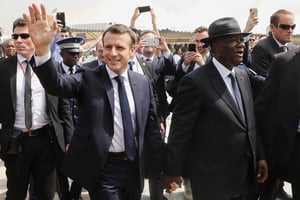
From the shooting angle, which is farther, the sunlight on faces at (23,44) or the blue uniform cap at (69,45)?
the blue uniform cap at (69,45)

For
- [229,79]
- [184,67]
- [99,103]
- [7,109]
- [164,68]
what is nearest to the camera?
[99,103]

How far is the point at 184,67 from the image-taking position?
4449mm

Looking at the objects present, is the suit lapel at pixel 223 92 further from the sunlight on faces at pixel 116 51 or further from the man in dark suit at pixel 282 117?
the sunlight on faces at pixel 116 51

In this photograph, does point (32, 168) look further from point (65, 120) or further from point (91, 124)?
point (91, 124)

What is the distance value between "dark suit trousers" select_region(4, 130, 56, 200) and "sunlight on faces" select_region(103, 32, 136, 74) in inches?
49.0

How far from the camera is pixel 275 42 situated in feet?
15.3

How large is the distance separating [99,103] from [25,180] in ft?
4.49

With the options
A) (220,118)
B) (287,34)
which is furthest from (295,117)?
(287,34)

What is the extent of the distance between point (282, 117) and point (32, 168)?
2372mm

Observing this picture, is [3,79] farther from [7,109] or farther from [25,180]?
[25,180]

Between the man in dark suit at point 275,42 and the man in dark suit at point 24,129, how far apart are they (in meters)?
2.48

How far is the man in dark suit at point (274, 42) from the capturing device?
15.0 feet

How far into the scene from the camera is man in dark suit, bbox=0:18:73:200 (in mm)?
3424

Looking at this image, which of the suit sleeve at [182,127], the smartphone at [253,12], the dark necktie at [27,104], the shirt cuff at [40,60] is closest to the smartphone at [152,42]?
the smartphone at [253,12]
